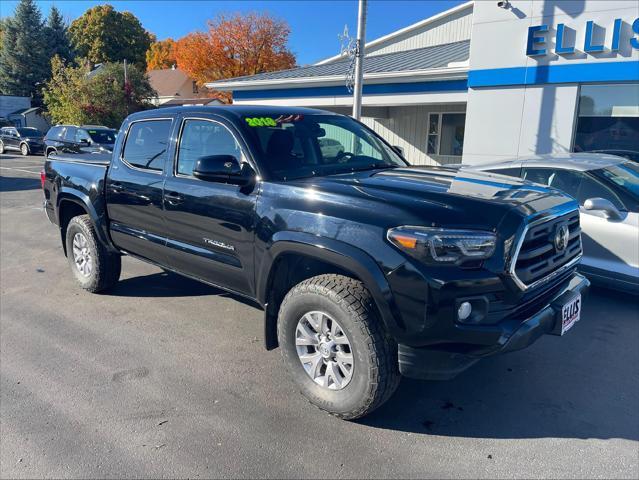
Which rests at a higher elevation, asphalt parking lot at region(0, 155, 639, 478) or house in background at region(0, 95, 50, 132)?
house in background at region(0, 95, 50, 132)

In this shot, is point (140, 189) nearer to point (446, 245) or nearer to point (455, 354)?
point (446, 245)

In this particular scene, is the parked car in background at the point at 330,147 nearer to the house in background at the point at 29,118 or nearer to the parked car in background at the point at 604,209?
the parked car in background at the point at 604,209

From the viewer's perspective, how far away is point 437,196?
3023 millimetres

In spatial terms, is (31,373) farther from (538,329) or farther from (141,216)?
(538,329)

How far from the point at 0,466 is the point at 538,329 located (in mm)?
3107

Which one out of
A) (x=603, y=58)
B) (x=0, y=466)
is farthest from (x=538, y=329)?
(x=603, y=58)

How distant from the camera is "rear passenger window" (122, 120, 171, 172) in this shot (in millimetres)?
4457

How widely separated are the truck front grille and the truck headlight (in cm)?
24

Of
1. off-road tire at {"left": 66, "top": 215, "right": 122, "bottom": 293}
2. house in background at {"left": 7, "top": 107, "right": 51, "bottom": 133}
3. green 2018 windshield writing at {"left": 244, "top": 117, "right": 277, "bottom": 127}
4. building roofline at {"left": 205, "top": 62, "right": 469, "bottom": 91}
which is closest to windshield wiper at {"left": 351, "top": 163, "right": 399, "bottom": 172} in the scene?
green 2018 windshield writing at {"left": 244, "top": 117, "right": 277, "bottom": 127}

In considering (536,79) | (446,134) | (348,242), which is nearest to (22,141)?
(446,134)

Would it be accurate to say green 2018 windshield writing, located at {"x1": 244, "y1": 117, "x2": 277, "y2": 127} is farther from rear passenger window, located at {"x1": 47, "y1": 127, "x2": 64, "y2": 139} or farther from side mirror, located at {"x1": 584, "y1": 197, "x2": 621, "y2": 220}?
rear passenger window, located at {"x1": 47, "y1": 127, "x2": 64, "y2": 139}

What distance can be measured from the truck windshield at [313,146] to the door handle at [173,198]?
2.71 feet

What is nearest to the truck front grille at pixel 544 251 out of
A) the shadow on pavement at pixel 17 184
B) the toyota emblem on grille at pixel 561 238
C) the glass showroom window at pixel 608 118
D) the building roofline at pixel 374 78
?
the toyota emblem on grille at pixel 561 238

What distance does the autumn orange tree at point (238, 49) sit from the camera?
1809 inches
